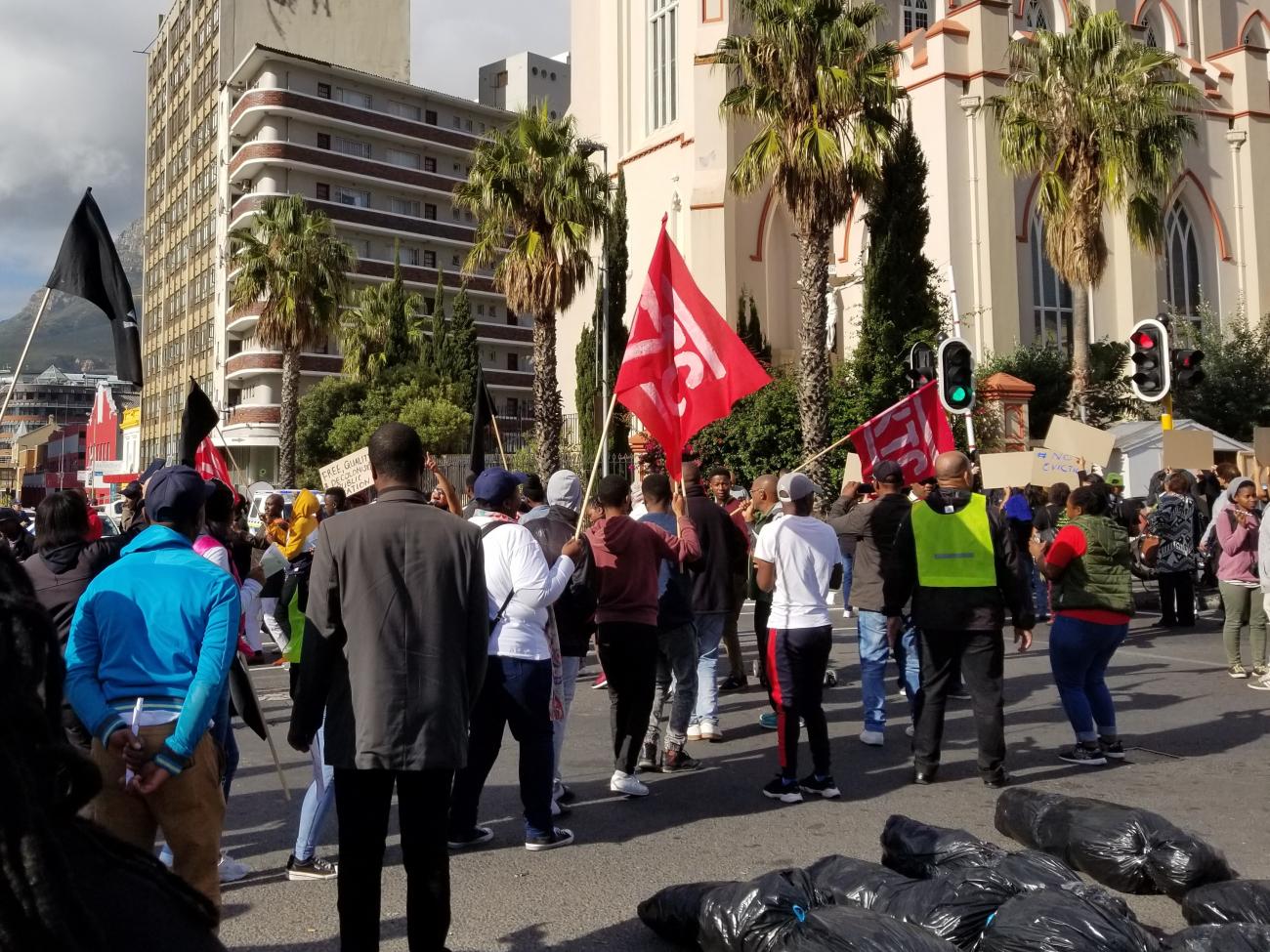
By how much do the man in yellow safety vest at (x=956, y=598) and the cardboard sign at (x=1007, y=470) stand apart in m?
8.59

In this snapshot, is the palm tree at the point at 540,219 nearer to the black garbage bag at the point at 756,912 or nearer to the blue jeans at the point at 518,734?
the blue jeans at the point at 518,734

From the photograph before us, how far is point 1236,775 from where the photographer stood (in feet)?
22.8

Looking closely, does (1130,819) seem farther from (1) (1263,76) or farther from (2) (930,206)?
(1) (1263,76)

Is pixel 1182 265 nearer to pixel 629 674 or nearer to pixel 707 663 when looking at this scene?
pixel 707 663

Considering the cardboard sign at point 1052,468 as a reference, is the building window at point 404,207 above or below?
above

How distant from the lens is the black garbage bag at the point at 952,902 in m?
3.79

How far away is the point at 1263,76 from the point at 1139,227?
52.9ft

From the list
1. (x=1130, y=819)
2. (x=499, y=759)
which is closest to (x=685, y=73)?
(x=499, y=759)

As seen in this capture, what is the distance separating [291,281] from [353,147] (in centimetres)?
3953

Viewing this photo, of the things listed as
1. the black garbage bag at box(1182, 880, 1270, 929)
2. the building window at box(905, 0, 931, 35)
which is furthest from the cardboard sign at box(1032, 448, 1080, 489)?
the building window at box(905, 0, 931, 35)

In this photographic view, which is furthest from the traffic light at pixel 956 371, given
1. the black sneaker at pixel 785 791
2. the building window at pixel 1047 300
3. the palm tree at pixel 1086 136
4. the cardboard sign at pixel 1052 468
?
the building window at pixel 1047 300

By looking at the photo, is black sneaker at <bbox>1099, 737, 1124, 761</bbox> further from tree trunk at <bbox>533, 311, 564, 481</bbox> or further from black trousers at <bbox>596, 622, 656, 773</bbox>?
tree trunk at <bbox>533, 311, 564, 481</bbox>

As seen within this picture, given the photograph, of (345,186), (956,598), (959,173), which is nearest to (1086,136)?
(959,173)

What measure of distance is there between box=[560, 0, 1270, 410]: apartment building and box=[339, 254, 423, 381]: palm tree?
1054 centimetres
